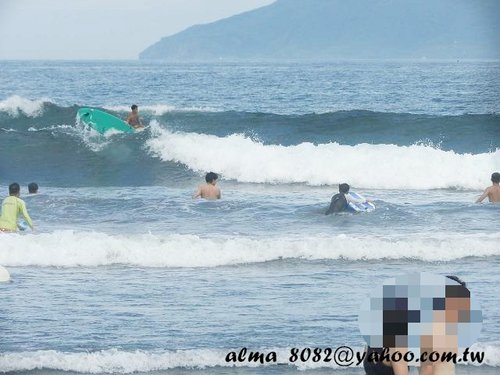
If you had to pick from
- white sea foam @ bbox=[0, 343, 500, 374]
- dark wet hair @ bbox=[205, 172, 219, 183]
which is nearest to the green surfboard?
dark wet hair @ bbox=[205, 172, 219, 183]

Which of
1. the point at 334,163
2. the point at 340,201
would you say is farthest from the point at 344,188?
the point at 334,163

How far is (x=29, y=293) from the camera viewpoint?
6.42 meters

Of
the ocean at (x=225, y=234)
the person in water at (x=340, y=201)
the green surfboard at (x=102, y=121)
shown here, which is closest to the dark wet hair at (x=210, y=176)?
the ocean at (x=225, y=234)

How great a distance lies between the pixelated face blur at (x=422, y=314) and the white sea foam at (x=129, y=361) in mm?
2877

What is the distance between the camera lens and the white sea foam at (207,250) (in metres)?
7.74

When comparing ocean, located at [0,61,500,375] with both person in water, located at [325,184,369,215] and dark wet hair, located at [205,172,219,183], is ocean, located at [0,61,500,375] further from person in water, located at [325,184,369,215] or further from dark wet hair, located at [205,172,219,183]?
dark wet hair, located at [205,172,219,183]

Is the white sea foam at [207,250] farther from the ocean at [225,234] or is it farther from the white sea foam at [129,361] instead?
the white sea foam at [129,361]

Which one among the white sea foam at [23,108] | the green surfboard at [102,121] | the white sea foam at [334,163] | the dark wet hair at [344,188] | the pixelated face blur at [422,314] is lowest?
the white sea foam at [334,163]

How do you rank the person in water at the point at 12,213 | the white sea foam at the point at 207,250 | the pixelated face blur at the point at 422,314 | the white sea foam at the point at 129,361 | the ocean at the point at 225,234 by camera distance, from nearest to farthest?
the pixelated face blur at the point at 422,314 < the white sea foam at the point at 129,361 < the ocean at the point at 225,234 < the white sea foam at the point at 207,250 < the person in water at the point at 12,213

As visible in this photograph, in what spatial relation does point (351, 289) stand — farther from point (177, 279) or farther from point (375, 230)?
point (375, 230)

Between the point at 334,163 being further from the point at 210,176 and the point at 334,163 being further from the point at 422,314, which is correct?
the point at 422,314

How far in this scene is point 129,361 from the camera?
471cm

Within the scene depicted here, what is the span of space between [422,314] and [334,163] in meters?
13.1

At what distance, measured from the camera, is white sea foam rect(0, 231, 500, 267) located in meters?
7.74
